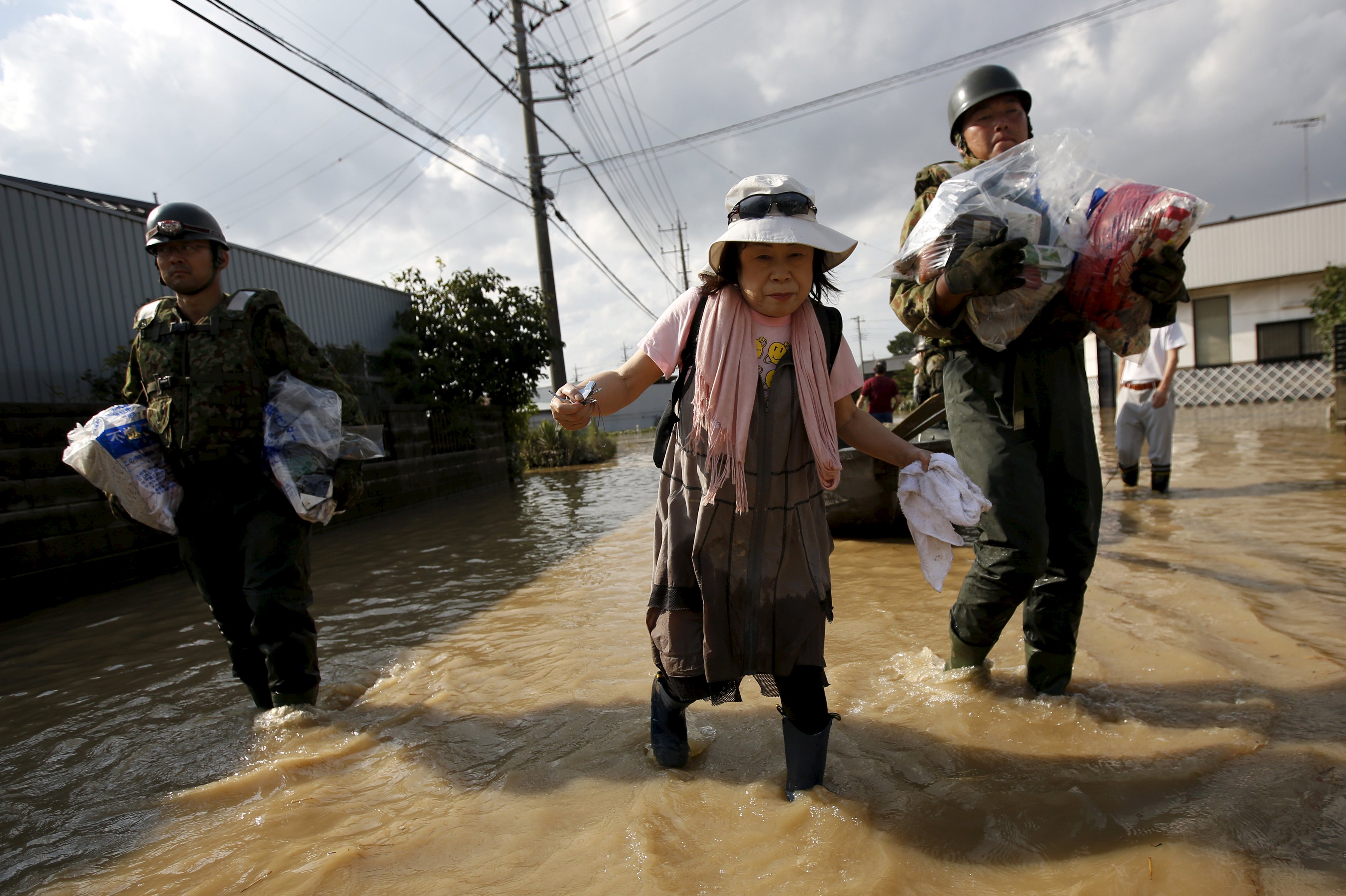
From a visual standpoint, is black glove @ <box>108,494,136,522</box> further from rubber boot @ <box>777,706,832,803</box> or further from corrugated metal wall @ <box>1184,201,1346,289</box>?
corrugated metal wall @ <box>1184,201,1346,289</box>

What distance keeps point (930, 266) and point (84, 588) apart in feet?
21.0

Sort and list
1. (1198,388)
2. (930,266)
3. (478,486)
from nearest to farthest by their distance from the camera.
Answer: (930,266) < (478,486) < (1198,388)

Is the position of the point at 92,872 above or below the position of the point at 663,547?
below

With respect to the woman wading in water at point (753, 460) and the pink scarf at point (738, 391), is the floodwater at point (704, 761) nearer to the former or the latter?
the woman wading in water at point (753, 460)

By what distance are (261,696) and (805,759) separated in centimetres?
221

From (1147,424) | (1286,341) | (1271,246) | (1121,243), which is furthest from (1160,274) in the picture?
(1271,246)

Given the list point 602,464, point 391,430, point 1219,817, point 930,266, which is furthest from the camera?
point 602,464

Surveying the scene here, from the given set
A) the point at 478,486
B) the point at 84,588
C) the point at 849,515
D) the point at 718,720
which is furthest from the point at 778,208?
the point at 478,486

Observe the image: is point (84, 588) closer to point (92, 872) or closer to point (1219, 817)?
point (92, 872)

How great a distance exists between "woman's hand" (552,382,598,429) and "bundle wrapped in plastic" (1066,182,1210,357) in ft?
5.30

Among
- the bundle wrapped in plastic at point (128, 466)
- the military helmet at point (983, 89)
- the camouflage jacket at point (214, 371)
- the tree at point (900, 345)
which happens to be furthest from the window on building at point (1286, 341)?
the tree at point (900, 345)

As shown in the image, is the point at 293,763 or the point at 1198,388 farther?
the point at 1198,388

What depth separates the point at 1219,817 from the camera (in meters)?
1.80

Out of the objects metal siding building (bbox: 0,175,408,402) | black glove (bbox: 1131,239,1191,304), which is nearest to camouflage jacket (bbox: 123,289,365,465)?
black glove (bbox: 1131,239,1191,304)
